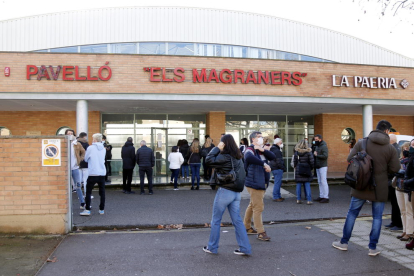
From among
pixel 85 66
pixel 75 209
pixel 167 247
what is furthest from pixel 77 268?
pixel 85 66

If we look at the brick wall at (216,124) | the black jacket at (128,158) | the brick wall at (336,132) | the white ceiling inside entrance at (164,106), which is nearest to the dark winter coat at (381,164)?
the black jacket at (128,158)

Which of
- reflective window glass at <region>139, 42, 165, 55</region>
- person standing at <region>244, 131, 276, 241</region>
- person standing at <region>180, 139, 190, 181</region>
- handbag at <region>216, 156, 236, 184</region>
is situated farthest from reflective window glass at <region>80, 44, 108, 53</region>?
handbag at <region>216, 156, 236, 184</region>

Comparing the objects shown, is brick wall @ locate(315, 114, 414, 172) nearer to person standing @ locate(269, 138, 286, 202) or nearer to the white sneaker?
person standing @ locate(269, 138, 286, 202)

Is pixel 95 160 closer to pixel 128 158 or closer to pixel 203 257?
pixel 128 158

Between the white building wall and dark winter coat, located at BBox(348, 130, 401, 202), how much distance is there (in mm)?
14803

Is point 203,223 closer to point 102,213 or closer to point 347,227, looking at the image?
point 102,213

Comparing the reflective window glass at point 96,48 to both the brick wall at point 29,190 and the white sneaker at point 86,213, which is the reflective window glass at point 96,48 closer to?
the white sneaker at point 86,213

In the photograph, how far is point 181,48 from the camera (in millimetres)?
18016

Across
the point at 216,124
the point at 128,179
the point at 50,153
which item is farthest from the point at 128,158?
the point at 216,124

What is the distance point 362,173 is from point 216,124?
1069cm

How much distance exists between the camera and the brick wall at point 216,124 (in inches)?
593

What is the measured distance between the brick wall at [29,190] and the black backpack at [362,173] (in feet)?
15.6

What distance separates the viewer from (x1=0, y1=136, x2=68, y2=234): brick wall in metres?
5.79

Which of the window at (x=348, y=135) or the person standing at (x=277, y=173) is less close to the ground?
the window at (x=348, y=135)
